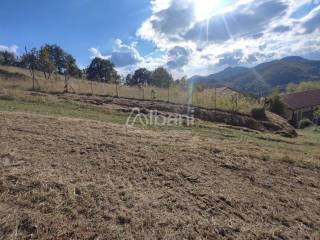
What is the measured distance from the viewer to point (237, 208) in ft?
11.6

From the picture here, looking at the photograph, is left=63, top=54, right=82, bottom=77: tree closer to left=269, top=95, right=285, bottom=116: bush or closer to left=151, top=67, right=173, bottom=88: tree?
left=151, top=67, right=173, bottom=88: tree

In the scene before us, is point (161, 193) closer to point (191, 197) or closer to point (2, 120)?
point (191, 197)

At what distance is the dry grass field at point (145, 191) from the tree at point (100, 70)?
51.2 metres

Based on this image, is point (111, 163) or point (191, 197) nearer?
point (191, 197)

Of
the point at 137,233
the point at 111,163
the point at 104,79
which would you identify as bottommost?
the point at 137,233

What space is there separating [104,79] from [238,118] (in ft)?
143

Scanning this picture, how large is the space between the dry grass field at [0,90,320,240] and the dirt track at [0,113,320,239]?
0.01 meters

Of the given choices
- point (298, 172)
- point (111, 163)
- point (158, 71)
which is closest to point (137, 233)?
point (111, 163)

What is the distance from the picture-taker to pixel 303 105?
39938mm

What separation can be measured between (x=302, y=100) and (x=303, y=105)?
197 cm

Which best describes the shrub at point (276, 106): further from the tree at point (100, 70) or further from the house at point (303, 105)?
the tree at point (100, 70)

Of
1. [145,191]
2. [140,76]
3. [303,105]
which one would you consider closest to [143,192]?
[145,191]

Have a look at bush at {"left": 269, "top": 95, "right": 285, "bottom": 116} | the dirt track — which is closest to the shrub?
bush at {"left": 269, "top": 95, "right": 285, "bottom": 116}

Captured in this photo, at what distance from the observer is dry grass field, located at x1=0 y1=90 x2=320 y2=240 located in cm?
291
